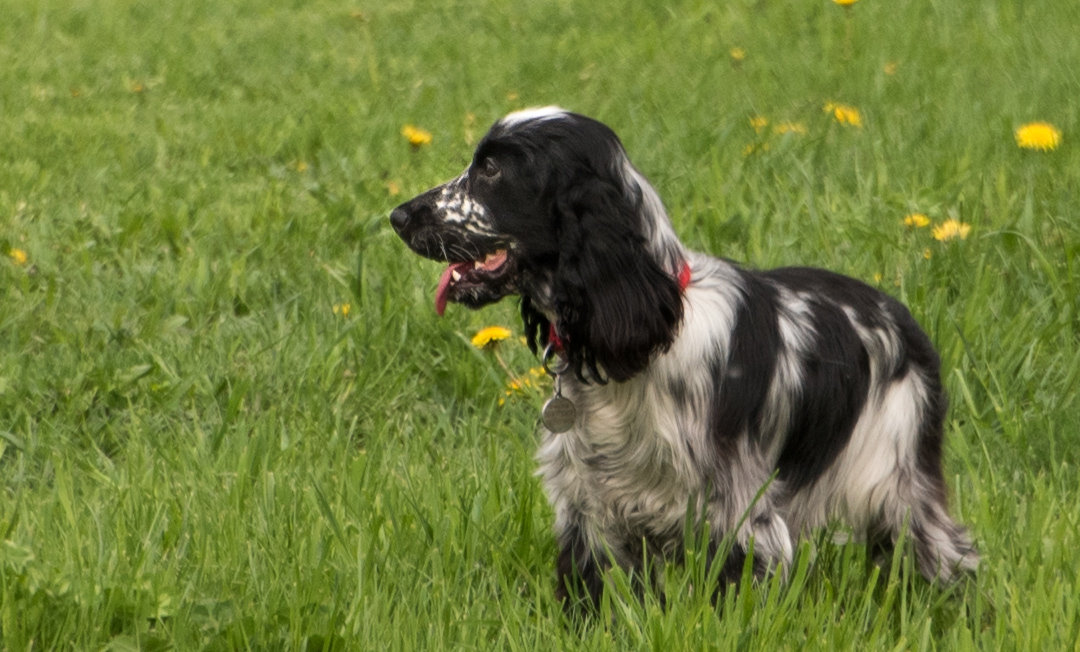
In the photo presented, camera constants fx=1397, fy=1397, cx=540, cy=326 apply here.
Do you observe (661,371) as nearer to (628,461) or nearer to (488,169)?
(628,461)

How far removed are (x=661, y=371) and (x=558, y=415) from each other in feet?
0.80

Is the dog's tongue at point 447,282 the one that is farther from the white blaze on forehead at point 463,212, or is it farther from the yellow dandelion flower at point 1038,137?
the yellow dandelion flower at point 1038,137

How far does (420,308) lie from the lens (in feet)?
14.8

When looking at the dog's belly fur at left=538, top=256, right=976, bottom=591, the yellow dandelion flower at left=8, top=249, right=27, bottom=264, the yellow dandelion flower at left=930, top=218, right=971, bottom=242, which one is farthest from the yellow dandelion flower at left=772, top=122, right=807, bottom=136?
the yellow dandelion flower at left=8, top=249, right=27, bottom=264

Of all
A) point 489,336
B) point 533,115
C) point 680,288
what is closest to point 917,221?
point 489,336

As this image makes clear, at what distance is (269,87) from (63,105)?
114cm

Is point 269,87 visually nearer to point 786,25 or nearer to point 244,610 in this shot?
point 786,25

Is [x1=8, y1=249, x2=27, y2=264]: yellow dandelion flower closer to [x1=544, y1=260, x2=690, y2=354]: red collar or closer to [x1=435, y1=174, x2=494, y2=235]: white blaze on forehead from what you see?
[x1=435, y1=174, x2=494, y2=235]: white blaze on forehead

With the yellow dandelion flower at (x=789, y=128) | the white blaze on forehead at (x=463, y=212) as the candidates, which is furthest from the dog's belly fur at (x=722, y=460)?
the yellow dandelion flower at (x=789, y=128)

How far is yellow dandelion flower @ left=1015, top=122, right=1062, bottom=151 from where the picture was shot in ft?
17.5

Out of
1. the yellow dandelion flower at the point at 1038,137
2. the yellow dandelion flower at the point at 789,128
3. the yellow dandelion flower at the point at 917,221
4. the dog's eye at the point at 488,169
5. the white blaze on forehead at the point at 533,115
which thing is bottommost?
the yellow dandelion flower at the point at 789,128

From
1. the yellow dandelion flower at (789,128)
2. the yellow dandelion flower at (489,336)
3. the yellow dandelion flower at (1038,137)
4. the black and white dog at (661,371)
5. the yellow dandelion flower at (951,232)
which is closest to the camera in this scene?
the black and white dog at (661,371)

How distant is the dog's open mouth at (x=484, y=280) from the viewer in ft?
9.82

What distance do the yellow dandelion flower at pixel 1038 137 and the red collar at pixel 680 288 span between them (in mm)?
2824
